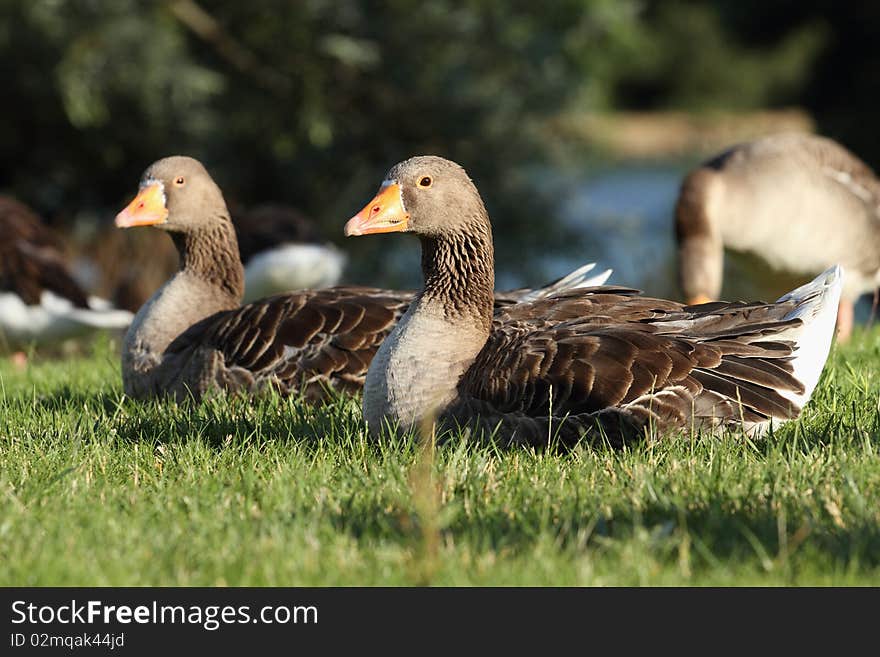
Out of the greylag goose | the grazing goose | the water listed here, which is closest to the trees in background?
the water

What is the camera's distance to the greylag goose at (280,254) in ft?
36.7

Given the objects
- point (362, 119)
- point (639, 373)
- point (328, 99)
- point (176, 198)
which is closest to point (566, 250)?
point (362, 119)

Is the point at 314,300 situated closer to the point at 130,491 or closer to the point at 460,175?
the point at 460,175

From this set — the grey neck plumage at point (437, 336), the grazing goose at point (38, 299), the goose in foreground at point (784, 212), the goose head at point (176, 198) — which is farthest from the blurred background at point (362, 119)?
the grey neck plumage at point (437, 336)

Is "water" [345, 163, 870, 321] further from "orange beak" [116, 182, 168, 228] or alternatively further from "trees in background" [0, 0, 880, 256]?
"orange beak" [116, 182, 168, 228]

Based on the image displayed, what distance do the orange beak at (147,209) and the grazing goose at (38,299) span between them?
287cm

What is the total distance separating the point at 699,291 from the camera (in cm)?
890

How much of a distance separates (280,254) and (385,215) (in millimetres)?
6044

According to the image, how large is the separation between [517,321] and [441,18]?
957cm

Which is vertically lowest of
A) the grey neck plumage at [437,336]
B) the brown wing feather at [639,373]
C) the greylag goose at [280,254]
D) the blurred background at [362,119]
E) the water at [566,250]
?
the brown wing feather at [639,373]

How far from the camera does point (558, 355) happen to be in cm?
489

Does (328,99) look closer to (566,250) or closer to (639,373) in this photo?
(566,250)

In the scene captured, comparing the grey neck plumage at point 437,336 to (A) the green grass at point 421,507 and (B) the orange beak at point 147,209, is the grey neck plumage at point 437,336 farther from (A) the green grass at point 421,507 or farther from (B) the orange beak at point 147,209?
(B) the orange beak at point 147,209
